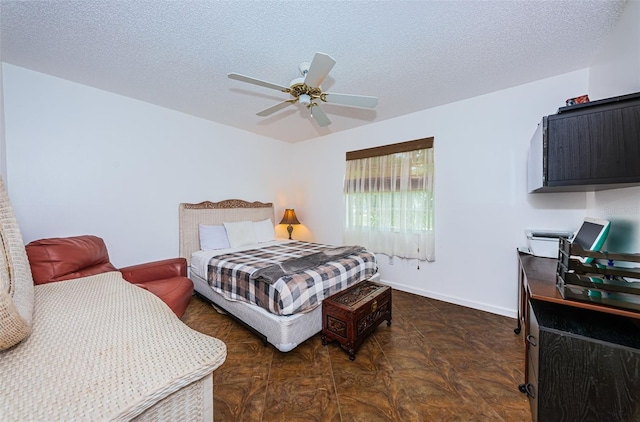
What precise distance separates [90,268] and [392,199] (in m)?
3.42

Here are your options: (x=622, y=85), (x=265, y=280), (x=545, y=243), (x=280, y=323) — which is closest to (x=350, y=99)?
(x=265, y=280)

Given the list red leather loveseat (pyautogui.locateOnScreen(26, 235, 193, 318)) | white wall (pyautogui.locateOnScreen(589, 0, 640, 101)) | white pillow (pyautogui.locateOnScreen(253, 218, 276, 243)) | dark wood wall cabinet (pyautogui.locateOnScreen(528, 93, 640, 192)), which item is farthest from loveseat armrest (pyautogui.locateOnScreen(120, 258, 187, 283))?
white wall (pyautogui.locateOnScreen(589, 0, 640, 101))

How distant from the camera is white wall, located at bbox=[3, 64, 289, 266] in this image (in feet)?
7.34

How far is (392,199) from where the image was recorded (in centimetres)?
347

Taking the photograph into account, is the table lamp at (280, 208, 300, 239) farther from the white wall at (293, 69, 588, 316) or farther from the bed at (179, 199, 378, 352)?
the white wall at (293, 69, 588, 316)

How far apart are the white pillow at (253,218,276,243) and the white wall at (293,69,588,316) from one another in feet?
6.67

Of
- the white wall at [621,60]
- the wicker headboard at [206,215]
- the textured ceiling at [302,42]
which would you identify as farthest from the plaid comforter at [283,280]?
the white wall at [621,60]

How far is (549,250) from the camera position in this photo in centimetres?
213

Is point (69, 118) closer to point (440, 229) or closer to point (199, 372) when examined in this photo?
point (199, 372)

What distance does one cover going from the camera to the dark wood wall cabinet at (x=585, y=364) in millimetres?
1065

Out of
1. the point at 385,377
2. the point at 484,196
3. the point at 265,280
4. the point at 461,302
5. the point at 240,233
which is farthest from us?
the point at 240,233

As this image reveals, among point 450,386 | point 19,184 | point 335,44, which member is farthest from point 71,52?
point 450,386

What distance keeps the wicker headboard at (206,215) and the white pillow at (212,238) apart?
12 centimetres

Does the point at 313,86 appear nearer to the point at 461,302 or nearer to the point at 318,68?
the point at 318,68
